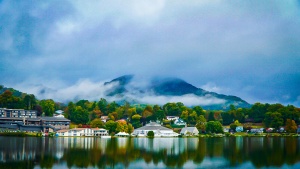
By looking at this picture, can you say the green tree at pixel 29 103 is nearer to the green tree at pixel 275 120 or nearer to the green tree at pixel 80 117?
the green tree at pixel 80 117

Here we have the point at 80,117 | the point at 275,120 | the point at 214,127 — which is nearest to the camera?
the point at 214,127

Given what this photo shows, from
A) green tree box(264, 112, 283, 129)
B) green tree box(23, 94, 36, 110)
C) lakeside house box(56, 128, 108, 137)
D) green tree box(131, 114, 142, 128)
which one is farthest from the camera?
green tree box(131, 114, 142, 128)

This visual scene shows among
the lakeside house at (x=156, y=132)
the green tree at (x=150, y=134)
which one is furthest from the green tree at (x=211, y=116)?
the green tree at (x=150, y=134)

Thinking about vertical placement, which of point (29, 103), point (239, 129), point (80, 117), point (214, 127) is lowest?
point (239, 129)

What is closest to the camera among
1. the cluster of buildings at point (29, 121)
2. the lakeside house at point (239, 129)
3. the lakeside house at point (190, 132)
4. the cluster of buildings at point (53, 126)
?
the cluster of buildings at point (53, 126)

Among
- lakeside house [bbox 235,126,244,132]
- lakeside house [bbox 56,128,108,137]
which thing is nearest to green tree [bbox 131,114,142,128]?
lakeside house [bbox 56,128,108,137]

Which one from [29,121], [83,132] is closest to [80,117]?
[29,121]

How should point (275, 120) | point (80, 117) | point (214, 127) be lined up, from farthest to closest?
point (80, 117), point (275, 120), point (214, 127)

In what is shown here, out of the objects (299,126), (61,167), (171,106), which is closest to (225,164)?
(61,167)

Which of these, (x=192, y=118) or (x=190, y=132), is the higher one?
(x=192, y=118)

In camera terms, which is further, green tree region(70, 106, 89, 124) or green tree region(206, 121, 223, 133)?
green tree region(70, 106, 89, 124)

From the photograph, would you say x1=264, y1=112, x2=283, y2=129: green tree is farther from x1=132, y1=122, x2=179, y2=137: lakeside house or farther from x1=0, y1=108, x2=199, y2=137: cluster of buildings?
Answer: x1=132, y1=122, x2=179, y2=137: lakeside house

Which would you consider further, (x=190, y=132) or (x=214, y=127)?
(x=190, y=132)

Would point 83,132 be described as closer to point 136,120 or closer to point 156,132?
point 156,132
